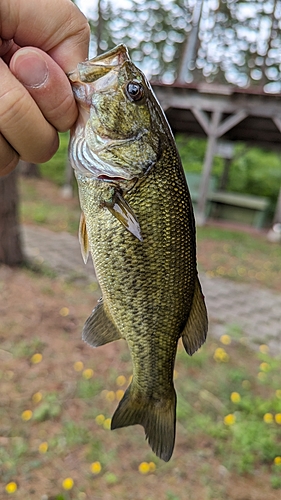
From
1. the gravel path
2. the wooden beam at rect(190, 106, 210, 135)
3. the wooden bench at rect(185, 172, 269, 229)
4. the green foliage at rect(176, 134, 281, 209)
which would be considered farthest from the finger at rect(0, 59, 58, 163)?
the green foliage at rect(176, 134, 281, 209)

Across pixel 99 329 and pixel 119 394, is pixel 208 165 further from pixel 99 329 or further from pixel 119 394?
pixel 99 329

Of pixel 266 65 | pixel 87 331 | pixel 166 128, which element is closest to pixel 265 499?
pixel 87 331

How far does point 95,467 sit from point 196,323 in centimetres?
185

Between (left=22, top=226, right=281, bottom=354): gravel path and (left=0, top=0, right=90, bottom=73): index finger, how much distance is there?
12.7ft

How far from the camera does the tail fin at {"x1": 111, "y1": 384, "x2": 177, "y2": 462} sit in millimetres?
1394

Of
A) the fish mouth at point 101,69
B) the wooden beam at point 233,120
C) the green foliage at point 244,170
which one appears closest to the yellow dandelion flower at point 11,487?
the fish mouth at point 101,69

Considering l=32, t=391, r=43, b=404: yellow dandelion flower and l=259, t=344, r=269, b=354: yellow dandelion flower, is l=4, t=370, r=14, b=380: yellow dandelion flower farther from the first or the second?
l=259, t=344, r=269, b=354: yellow dandelion flower

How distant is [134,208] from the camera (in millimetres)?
1293

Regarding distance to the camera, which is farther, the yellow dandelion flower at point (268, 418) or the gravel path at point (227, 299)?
the gravel path at point (227, 299)

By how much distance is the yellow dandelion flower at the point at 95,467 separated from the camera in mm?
2679

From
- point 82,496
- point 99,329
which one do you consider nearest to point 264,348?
point 82,496

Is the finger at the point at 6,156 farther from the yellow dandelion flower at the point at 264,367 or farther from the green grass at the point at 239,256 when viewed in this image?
the green grass at the point at 239,256

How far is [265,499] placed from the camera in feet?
8.65

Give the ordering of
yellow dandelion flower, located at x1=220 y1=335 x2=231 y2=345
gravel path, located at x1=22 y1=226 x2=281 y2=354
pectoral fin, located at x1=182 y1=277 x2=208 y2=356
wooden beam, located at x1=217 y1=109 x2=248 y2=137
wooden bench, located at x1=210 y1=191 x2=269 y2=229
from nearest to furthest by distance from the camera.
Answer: pectoral fin, located at x1=182 y1=277 x2=208 y2=356 → yellow dandelion flower, located at x1=220 y1=335 x2=231 y2=345 → gravel path, located at x1=22 y1=226 x2=281 y2=354 → wooden beam, located at x1=217 y1=109 x2=248 y2=137 → wooden bench, located at x1=210 y1=191 x2=269 y2=229
